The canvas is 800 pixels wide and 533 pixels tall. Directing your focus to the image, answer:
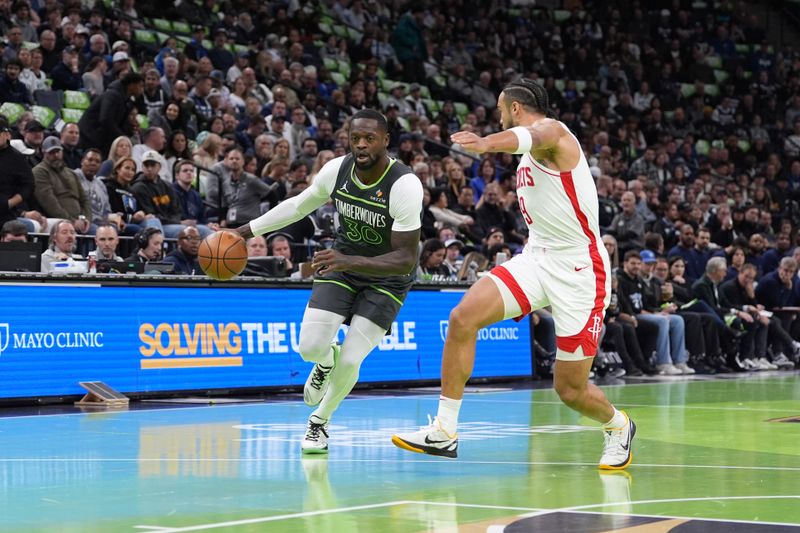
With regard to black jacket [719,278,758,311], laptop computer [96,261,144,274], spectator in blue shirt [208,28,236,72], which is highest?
spectator in blue shirt [208,28,236,72]

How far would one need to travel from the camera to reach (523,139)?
22.9 feet

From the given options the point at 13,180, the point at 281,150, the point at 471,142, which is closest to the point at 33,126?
the point at 13,180

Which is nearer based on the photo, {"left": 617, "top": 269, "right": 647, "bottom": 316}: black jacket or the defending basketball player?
the defending basketball player

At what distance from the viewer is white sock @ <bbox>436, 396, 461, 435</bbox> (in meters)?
7.66

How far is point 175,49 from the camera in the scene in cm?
1980

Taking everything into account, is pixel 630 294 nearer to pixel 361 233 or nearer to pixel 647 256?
pixel 647 256

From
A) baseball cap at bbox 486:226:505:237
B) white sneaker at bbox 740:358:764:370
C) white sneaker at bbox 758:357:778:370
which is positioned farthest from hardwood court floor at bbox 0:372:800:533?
white sneaker at bbox 758:357:778:370

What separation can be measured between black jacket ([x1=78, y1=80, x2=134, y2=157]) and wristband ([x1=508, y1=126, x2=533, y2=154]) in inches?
414

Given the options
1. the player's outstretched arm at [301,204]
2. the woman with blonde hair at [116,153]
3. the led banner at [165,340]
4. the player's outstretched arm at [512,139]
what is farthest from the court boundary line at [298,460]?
the woman with blonde hair at [116,153]

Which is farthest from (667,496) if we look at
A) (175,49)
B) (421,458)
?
(175,49)

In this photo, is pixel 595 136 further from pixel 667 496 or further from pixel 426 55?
pixel 667 496

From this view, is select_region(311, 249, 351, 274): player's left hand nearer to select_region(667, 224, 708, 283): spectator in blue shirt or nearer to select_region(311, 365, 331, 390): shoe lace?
select_region(311, 365, 331, 390): shoe lace

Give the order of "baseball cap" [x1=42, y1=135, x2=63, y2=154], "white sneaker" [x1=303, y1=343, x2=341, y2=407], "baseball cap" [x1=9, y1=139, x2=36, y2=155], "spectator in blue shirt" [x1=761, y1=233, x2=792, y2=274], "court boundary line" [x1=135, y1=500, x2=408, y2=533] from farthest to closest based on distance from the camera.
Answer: "spectator in blue shirt" [x1=761, y1=233, x2=792, y2=274], "baseball cap" [x1=9, y1=139, x2=36, y2=155], "baseball cap" [x1=42, y1=135, x2=63, y2=154], "white sneaker" [x1=303, y1=343, x2=341, y2=407], "court boundary line" [x1=135, y1=500, x2=408, y2=533]

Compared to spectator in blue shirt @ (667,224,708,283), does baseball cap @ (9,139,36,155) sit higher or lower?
higher
